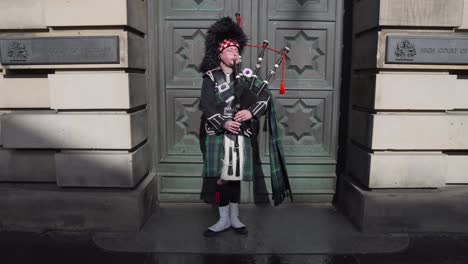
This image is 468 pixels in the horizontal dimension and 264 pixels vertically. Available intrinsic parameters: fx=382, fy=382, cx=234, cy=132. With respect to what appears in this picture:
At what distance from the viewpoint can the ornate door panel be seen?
438 cm

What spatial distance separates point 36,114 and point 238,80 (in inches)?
83.5

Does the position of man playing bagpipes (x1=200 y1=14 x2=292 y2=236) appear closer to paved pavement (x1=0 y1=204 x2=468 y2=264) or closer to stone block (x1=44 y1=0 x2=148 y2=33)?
paved pavement (x1=0 y1=204 x2=468 y2=264)

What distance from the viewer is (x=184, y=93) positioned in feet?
14.7

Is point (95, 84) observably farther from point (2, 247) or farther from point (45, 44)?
point (2, 247)

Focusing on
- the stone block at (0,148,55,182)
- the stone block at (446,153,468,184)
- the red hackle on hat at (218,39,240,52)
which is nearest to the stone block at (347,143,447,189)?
the stone block at (446,153,468,184)

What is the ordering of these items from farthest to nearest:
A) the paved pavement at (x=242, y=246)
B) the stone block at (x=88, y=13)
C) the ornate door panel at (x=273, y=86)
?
1. the ornate door panel at (x=273, y=86)
2. the stone block at (x=88, y=13)
3. the paved pavement at (x=242, y=246)

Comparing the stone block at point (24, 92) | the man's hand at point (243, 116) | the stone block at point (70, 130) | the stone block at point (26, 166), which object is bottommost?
the stone block at point (26, 166)

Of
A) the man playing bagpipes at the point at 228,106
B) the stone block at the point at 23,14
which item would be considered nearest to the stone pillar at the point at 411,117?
the man playing bagpipes at the point at 228,106

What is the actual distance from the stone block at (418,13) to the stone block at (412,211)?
168 cm

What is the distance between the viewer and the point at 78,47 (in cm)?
375

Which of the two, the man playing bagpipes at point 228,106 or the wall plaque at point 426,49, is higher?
the wall plaque at point 426,49

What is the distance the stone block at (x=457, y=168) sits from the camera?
409cm

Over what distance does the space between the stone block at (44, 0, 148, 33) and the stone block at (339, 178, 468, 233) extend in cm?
301

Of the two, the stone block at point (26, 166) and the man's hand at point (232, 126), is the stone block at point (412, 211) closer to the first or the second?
the man's hand at point (232, 126)
